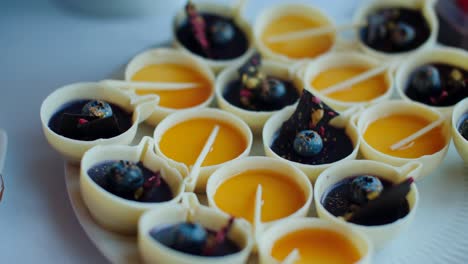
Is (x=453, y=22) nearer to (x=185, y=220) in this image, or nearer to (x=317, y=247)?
(x=317, y=247)

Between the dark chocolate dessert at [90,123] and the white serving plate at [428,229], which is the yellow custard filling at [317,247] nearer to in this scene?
the white serving plate at [428,229]

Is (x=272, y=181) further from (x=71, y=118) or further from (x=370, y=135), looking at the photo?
(x=71, y=118)

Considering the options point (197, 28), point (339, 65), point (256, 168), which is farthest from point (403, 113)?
point (197, 28)

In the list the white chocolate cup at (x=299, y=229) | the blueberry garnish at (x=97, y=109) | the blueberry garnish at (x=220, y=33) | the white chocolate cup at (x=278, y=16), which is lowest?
the white chocolate cup at (x=299, y=229)

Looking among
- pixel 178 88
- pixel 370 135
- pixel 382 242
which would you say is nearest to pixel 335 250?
pixel 382 242

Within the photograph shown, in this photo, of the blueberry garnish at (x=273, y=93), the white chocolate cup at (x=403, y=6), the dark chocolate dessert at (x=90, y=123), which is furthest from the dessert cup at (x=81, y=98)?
the white chocolate cup at (x=403, y=6)

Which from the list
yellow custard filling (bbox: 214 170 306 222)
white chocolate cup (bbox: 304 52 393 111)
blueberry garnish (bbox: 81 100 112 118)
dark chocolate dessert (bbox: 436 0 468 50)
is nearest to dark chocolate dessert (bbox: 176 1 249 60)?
white chocolate cup (bbox: 304 52 393 111)
